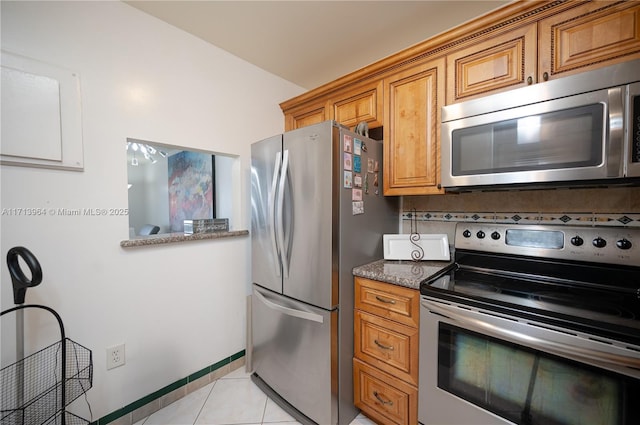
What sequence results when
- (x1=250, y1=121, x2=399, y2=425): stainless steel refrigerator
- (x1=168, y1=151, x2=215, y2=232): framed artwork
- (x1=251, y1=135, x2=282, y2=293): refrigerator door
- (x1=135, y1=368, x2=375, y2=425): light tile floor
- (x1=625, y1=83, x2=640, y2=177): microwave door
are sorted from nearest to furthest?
1. (x1=625, y1=83, x2=640, y2=177): microwave door
2. (x1=250, y1=121, x2=399, y2=425): stainless steel refrigerator
3. (x1=135, y1=368, x2=375, y2=425): light tile floor
4. (x1=251, y1=135, x2=282, y2=293): refrigerator door
5. (x1=168, y1=151, x2=215, y2=232): framed artwork

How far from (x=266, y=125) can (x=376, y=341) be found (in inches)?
74.3

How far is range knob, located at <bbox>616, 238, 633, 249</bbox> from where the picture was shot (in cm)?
112

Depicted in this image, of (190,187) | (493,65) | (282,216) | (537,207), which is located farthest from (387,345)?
(190,187)

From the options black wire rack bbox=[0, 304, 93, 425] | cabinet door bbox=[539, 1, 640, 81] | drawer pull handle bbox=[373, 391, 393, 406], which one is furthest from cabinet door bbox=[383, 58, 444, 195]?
black wire rack bbox=[0, 304, 93, 425]

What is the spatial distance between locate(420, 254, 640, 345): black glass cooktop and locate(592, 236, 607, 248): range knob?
105mm

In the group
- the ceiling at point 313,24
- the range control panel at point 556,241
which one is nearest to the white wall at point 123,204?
the ceiling at point 313,24

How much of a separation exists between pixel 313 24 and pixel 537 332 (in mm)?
2006

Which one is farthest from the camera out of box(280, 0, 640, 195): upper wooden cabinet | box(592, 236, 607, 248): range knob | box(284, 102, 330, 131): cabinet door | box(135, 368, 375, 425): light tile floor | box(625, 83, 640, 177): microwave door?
box(284, 102, 330, 131): cabinet door

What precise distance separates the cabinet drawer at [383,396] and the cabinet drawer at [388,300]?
34 centimetres

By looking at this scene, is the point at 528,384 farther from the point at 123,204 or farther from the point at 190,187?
the point at 190,187

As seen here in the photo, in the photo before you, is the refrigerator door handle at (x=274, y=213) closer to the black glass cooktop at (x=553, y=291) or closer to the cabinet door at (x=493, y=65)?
the black glass cooktop at (x=553, y=291)

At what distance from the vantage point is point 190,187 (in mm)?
2826

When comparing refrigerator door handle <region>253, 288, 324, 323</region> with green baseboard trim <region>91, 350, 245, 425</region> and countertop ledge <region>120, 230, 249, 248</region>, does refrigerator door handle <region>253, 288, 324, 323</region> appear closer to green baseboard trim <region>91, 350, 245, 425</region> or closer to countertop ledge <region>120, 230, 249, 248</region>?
countertop ledge <region>120, 230, 249, 248</region>

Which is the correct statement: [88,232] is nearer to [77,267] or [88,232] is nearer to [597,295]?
[77,267]
